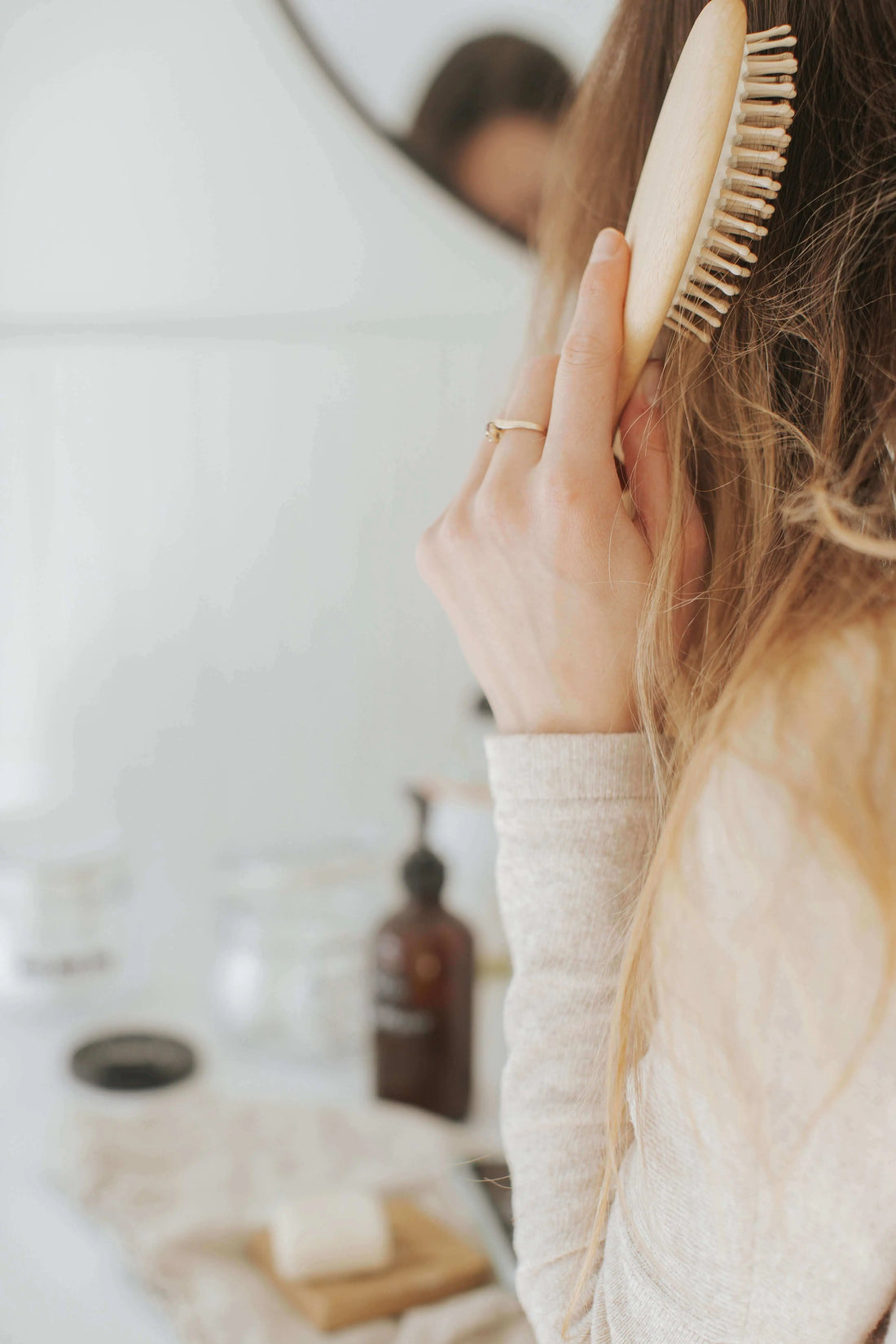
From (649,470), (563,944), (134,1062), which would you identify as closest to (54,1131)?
(134,1062)

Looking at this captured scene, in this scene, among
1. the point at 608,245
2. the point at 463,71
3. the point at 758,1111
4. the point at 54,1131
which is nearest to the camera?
the point at 758,1111

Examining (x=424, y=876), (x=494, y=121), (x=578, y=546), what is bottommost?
(x=424, y=876)

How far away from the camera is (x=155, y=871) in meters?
1.14

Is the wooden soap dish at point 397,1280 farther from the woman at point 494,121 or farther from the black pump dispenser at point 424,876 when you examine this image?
the woman at point 494,121

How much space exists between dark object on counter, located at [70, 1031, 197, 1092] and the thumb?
604 millimetres

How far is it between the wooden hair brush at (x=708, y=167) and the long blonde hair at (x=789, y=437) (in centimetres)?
1

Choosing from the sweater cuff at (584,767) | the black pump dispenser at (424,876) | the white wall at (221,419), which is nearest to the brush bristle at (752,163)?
the sweater cuff at (584,767)

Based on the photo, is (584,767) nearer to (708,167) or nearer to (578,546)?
(578,546)

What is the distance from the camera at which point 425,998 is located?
788 millimetres

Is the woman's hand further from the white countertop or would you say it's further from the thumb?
the white countertop

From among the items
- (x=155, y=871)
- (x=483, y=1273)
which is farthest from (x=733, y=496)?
(x=155, y=871)

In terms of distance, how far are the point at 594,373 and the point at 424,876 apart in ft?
1.44

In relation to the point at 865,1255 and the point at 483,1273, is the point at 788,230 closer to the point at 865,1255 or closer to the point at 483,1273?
the point at 865,1255

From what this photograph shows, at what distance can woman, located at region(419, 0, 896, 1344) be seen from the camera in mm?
324
